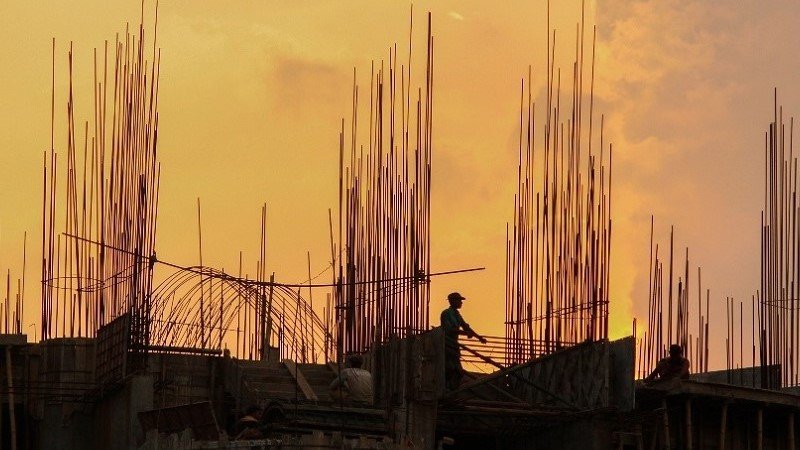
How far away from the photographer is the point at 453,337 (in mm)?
23609

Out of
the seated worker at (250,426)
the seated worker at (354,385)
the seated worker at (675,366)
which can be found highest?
the seated worker at (675,366)

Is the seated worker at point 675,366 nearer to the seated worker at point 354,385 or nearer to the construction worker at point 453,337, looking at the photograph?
the construction worker at point 453,337

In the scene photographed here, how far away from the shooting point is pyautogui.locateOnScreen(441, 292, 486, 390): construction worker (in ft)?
77.3

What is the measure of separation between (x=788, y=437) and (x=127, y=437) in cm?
1052

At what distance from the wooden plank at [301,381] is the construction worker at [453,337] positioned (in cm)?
224

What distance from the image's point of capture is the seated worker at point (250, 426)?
70.7 feet

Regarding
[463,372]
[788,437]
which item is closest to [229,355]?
[463,372]

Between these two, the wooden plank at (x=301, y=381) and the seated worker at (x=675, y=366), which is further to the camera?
the wooden plank at (x=301, y=381)

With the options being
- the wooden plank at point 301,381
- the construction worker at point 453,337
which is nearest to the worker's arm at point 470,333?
the construction worker at point 453,337

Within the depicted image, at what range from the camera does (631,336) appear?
24312mm

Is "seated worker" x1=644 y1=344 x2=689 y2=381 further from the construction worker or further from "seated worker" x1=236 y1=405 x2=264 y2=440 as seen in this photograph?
"seated worker" x1=236 y1=405 x2=264 y2=440

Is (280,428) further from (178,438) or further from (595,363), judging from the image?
(595,363)

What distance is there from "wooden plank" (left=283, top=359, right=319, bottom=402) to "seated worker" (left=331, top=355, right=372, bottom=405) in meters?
0.45

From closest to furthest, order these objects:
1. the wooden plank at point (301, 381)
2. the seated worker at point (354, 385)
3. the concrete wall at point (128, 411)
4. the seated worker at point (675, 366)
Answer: the seated worker at point (354, 385)
the concrete wall at point (128, 411)
the seated worker at point (675, 366)
the wooden plank at point (301, 381)
